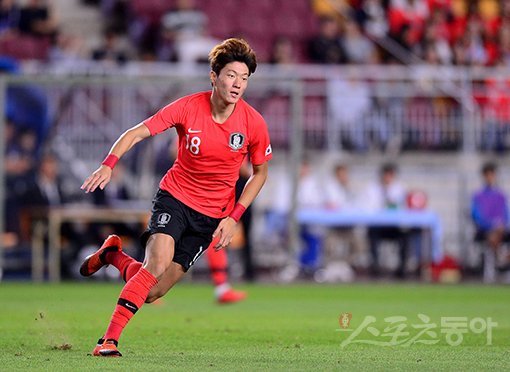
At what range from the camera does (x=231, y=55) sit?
920 cm

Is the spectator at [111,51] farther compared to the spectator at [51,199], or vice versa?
the spectator at [111,51]

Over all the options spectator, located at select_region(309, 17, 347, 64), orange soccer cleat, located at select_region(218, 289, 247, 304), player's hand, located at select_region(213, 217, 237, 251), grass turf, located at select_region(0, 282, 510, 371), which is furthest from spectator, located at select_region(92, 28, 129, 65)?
player's hand, located at select_region(213, 217, 237, 251)

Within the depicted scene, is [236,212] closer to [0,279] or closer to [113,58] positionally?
[0,279]

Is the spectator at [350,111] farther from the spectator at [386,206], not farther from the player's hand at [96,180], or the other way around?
the player's hand at [96,180]

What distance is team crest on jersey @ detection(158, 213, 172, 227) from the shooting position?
30.6 ft

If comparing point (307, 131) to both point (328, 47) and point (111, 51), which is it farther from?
point (111, 51)

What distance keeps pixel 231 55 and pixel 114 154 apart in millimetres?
1155

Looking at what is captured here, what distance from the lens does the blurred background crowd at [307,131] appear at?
2127 centimetres

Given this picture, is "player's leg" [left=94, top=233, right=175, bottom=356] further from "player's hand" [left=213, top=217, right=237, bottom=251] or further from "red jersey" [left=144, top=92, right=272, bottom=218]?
"red jersey" [left=144, top=92, right=272, bottom=218]

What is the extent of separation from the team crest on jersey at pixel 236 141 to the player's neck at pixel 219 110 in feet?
0.44

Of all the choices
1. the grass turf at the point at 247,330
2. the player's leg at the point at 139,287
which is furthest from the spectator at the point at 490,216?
the player's leg at the point at 139,287

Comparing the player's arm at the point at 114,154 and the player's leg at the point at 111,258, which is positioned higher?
the player's arm at the point at 114,154

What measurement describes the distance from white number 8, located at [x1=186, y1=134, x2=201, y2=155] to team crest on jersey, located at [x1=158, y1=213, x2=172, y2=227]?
1.67ft

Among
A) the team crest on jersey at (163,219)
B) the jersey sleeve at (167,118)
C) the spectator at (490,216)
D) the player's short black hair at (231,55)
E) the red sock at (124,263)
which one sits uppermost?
the player's short black hair at (231,55)
